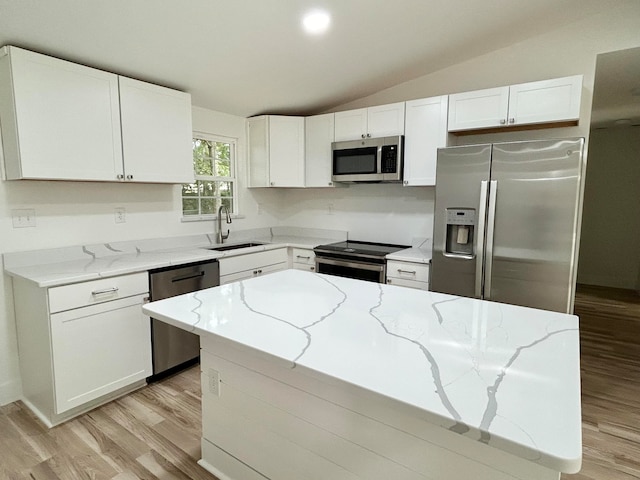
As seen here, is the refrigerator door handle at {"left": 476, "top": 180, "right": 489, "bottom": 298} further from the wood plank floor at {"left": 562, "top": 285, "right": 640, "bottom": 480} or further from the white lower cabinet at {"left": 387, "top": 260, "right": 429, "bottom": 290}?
the wood plank floor at {"left": 562, "top": 285, "right": 640, "bottom": 480}

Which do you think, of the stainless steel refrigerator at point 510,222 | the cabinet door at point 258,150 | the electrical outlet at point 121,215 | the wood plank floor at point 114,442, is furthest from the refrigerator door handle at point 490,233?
the electrical outlet at point 121,215

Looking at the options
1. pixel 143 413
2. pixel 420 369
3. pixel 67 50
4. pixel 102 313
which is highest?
pixel 67 50

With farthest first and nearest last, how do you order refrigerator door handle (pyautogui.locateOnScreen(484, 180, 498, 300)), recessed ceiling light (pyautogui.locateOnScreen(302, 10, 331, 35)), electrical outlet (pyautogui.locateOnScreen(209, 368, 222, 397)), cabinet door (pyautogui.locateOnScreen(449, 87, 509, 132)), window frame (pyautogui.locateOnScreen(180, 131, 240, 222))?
window frame (pyautogui.locateOnScreen(180, 131, 240, 222))
cabinet door (pyautogui.locateOnScreen(449, 87, 509, 132))
refrigerator door handle (pyautogui.locateOnScreen(484, 180, 498, 300))
recessed ceiling light (pyautogui.locateOnScreen(302, 10, 331, 35))
electrical outlet (pyautogui.locateOnScreen(209, 368, 222, 397))

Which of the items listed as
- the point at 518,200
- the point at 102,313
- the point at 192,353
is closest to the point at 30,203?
the point at 102,313

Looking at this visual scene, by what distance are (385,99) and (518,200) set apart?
1.84 metres

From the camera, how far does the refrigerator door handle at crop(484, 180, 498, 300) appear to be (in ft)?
8.18

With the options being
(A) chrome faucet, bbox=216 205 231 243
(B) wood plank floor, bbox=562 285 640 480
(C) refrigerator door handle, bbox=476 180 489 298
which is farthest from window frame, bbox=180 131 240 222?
(B) wood plank floor, bbox=562 285 640 480

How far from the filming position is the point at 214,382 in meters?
1.64

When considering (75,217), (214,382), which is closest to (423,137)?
(214,382)

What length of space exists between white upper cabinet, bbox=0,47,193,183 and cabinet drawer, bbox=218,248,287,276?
2.67 ft

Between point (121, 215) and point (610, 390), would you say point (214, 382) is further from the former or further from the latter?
point (610, 390)

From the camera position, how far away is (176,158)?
2.87 meters

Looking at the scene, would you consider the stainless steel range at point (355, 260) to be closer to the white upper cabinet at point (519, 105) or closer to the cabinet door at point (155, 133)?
the white upper cabinet at point (519, 105)

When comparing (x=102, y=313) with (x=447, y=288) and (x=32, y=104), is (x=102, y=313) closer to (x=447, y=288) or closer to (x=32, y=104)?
(x=32, y=104)
